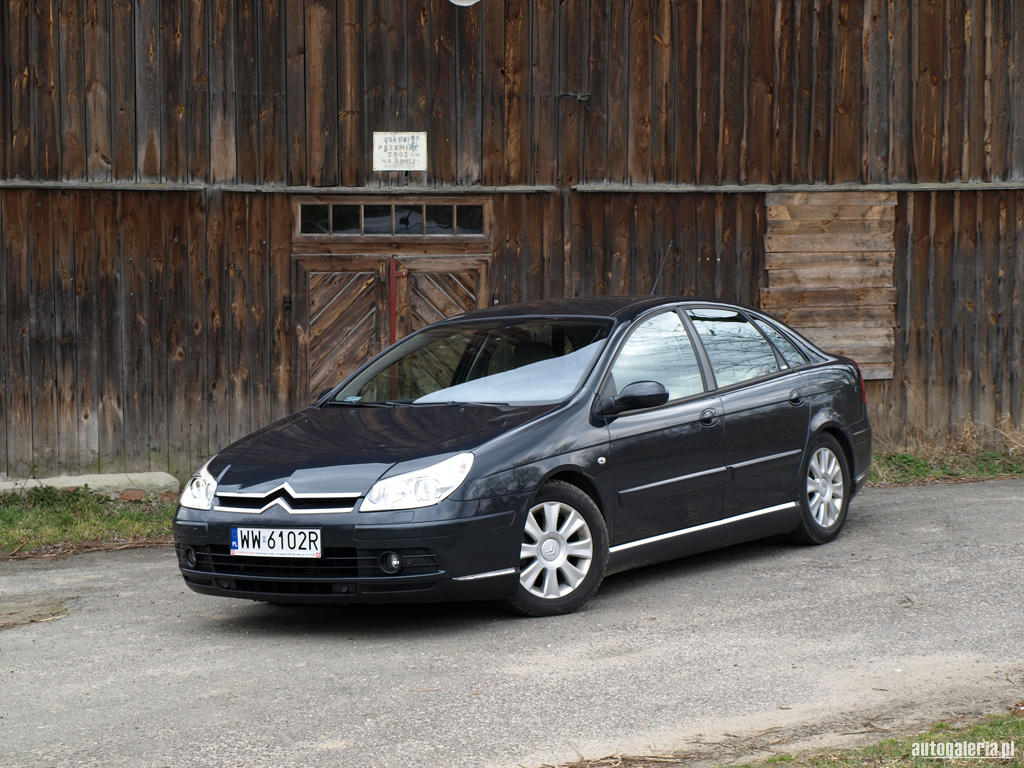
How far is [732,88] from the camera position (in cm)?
1270

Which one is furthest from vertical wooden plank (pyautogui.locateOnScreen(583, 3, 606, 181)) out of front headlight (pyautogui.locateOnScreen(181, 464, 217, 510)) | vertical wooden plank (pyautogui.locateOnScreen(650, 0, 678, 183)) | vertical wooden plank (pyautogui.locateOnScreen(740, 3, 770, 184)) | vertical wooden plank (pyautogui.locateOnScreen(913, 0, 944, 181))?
front headlight (pyautogui.locateOnScreen(181, 464, 217, 510))

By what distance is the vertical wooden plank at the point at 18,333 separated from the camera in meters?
11.7

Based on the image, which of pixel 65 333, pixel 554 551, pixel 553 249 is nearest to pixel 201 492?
pixel 554 551

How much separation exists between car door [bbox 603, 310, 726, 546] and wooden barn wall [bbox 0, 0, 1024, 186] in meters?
5.19

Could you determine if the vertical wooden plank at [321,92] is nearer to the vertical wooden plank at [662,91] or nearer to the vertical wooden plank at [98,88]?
the vertical wooden plank at [98,88]

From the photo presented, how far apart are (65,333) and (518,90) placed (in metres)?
4.52

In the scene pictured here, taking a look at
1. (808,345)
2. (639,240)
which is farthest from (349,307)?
(808,345)

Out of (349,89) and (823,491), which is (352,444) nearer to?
(823,491)

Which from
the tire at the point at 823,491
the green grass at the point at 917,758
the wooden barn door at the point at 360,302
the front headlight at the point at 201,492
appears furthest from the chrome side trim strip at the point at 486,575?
→ the wooden barn door at the point at 360,302

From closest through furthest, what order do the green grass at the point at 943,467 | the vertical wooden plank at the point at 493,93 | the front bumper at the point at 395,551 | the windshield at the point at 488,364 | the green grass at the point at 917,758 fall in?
the green grass at the point at 917,758
the front bumper at the point at 395,551
the windshield at the point at 488,364
the green grass at the point at 943,467
the vertical wooden plank at the point at 493,93

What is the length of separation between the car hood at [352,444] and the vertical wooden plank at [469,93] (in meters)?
5.61

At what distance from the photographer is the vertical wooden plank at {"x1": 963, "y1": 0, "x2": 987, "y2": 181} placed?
42.3 feet

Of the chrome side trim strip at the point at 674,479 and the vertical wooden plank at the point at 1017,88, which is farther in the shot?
the vertical wooden plank at the point at 1017,88

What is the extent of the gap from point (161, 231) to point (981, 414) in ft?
25.7
